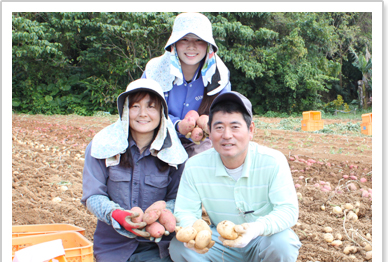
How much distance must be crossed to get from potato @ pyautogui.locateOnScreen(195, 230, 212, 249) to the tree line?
11.3 m

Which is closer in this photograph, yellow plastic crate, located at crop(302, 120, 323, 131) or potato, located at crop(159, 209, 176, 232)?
potato, located at crop(159, 209, 176, 232)

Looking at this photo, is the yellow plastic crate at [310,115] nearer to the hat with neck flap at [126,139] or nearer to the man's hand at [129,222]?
Result: the hat with neck flap at [126,139]

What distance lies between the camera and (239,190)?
1.90 m

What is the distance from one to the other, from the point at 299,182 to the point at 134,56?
33.6ft

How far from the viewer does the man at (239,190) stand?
178cm

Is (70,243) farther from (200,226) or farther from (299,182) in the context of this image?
(299,182)

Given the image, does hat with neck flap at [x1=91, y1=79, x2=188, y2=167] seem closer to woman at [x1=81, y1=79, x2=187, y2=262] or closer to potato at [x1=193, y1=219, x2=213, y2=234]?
woman at [x1=81, y1=79, x2=187, y2=262]

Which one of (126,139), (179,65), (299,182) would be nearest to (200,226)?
(126,139)

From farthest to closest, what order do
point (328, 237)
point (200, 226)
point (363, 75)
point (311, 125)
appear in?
point (363, 75) < point (311, 125) < point (328, 237) < point (200, 226)

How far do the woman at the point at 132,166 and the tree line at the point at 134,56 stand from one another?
10667 mm

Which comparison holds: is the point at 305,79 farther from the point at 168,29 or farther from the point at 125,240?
the point at 125,240

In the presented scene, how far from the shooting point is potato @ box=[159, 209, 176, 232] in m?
1.85

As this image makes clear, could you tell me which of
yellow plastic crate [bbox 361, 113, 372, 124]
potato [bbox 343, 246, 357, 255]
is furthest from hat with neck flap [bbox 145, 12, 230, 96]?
yellow plastic crate [bbox 361, 113, 372, 124]

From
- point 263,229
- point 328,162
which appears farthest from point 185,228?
point 328,162
